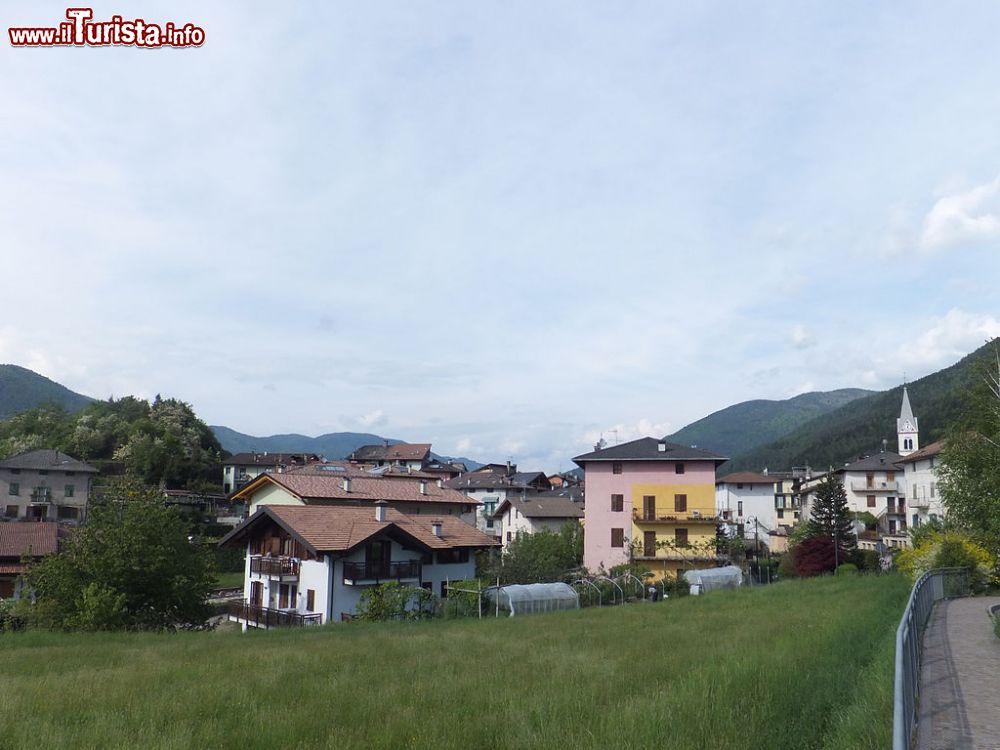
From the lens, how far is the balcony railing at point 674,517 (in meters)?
51.1

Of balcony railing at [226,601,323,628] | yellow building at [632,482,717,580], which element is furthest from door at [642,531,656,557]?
balcony railing at [226,601,323,628]

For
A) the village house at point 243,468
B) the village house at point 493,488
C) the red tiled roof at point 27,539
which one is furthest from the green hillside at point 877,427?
the red tiled roof at point 27,539

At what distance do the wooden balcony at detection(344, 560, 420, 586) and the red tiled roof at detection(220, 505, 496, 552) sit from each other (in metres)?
1.32

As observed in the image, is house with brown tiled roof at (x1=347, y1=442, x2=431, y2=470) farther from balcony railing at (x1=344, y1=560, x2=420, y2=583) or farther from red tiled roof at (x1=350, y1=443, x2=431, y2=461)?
balcony railing at (x1=344, y1=560, x2=420, y2=583)

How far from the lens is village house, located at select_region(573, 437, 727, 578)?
51.1 metres

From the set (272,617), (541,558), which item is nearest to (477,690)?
(272,617)

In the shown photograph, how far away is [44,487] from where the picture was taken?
250 feet

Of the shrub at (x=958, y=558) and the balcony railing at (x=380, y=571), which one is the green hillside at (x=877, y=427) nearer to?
the shrub at (x=958, y=558)

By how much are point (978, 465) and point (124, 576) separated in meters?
36.7

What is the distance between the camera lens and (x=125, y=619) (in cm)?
2495

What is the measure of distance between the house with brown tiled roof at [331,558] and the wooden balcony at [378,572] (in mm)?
50

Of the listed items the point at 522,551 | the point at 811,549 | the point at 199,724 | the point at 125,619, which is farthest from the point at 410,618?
the point at 811,549

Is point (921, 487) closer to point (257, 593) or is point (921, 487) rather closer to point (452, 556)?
point (452, 556)

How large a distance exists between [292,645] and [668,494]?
38431 mm
